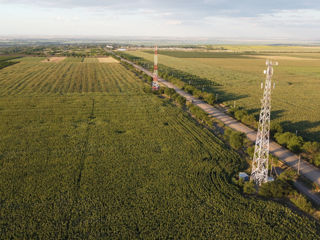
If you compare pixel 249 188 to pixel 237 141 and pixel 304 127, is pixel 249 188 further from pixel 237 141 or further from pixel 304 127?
pixel 304 127

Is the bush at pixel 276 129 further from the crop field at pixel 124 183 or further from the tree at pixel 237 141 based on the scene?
the crop field at pixel 124 183

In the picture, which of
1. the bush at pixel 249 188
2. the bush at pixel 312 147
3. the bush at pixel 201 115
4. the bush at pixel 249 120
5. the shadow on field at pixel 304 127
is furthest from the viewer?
the bush at pixel 201 115

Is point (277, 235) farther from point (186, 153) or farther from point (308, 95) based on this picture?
point (308, 95)

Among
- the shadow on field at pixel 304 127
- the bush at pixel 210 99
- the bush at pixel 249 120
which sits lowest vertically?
the shadow on field at pixel 304 127

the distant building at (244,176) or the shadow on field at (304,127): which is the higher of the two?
the shadow on field at (304,127)

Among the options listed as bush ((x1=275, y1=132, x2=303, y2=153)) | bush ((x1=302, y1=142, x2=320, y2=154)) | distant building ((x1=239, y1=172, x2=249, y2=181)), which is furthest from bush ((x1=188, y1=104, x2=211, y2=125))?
distant building ((x1=239, y1=172, x2=249, y2=181))

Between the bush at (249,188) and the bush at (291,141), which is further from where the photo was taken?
the bush at (291,141)

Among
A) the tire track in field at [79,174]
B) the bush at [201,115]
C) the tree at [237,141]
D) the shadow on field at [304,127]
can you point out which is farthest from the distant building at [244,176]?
the tire track in field at [79,174]
